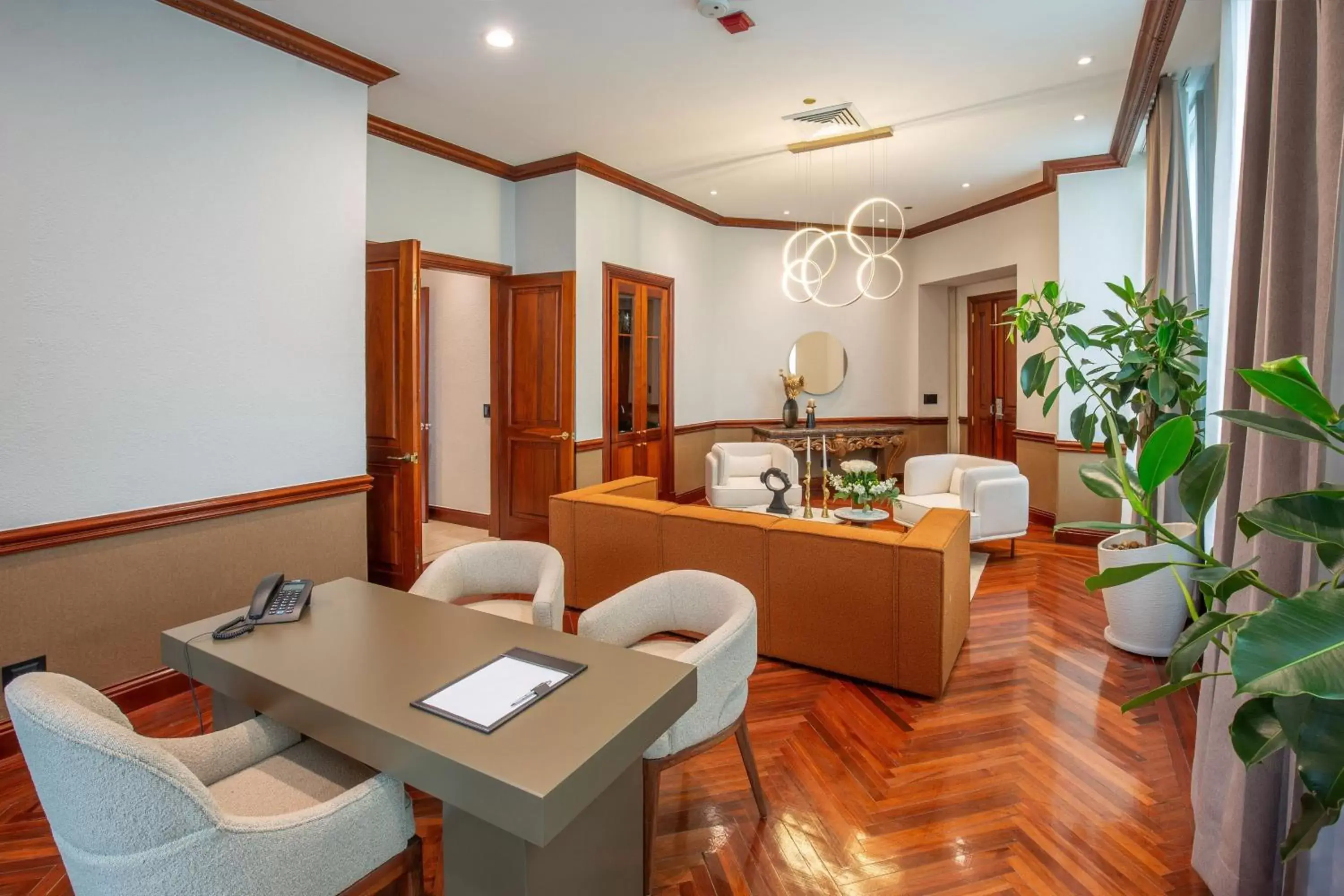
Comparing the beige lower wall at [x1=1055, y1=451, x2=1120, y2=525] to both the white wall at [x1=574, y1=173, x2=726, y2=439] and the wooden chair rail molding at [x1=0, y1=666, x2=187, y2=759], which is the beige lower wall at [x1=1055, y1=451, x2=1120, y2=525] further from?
the wooden chair rail molding at [x1=0, y1=666, x2=187, y2=759]

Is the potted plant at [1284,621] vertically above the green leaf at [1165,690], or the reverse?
the potted plant at [1284,621]

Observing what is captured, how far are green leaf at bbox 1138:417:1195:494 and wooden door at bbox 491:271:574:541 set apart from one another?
14.7 ft

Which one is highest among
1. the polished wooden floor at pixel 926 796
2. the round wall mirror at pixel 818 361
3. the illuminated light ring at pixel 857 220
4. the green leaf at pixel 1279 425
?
the illuminated light ring at pixel 857 220

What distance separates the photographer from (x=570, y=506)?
392cm

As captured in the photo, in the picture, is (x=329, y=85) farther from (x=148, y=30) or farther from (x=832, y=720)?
(x=832, y=720)

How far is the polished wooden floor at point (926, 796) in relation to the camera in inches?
75.1

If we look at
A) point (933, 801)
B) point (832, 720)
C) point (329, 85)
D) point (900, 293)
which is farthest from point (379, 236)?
point (900, 293)

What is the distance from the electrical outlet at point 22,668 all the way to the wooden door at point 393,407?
165 centimetres

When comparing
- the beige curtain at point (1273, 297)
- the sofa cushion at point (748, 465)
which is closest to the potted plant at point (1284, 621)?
the beige curtain at point (1273, 297)

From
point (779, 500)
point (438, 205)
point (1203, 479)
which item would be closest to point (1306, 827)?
point (1203, 479)

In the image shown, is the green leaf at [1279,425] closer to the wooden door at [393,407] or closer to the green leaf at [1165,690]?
the green leaf at [1165,690]

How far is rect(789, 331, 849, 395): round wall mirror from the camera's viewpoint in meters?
7.75

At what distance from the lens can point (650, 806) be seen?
5.97 feet

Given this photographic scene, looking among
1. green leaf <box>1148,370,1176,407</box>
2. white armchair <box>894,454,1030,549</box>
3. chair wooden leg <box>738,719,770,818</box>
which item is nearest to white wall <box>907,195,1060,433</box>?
white armchair <box>894,454,1030,549</box>
